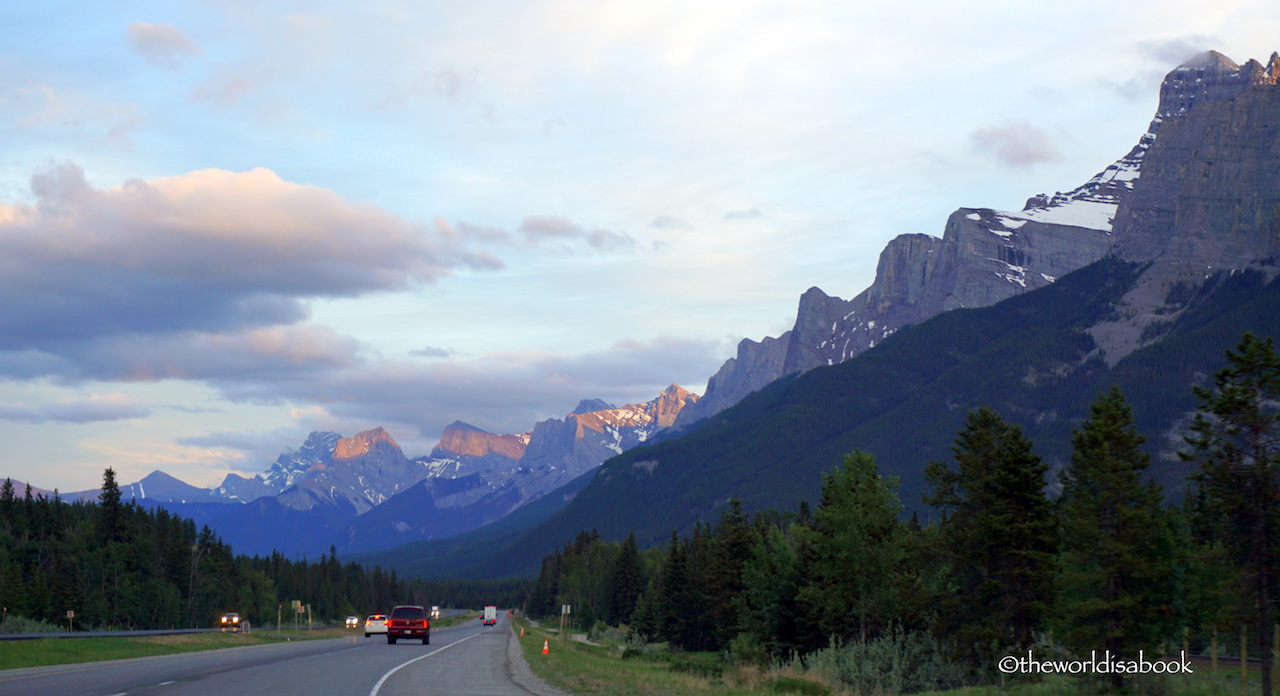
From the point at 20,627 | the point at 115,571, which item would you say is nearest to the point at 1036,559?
the point at 20,627

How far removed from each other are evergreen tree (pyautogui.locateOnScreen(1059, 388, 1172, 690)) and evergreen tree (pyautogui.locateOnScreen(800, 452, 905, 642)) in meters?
25.7

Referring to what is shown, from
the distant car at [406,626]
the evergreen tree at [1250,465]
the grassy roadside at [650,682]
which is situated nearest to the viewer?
the evergreen tree at [1250,465]

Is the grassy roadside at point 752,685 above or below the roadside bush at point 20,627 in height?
above

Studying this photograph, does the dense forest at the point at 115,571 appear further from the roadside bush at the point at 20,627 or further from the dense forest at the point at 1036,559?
the dense forest at the point at 1036,559

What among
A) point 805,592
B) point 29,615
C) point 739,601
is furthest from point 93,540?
point 805,592

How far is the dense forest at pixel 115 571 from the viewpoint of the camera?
4131 inches

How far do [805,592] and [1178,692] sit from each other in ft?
103

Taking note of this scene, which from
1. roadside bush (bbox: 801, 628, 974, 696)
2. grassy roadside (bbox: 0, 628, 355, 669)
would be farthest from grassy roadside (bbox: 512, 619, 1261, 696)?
grassy roadside (bbox: 0, 628, 355, 669)

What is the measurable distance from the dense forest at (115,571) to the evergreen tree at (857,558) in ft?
237

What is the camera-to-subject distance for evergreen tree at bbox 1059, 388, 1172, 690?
31.6 m

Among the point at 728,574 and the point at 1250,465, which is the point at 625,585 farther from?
the point at 1250,465

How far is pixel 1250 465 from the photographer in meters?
26.1

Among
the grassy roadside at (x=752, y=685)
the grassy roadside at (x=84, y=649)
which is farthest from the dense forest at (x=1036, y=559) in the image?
the grassy roadside at (x=84, y=649)

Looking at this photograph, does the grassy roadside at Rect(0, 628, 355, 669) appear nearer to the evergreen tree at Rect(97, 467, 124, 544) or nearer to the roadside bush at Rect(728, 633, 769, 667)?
the roadside bush at Rect(728, 633, 769, 667)
